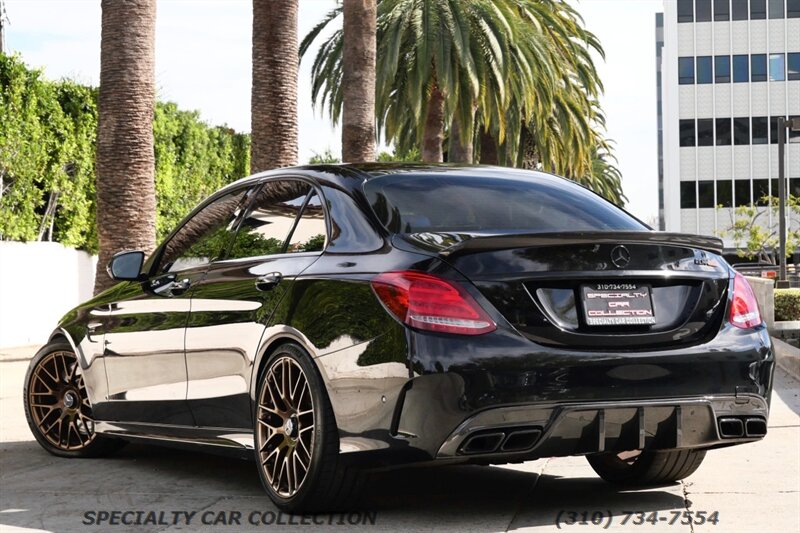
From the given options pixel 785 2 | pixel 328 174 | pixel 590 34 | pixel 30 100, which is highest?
pixel 785 2

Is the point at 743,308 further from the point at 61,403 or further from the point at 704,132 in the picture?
the point at 704,132

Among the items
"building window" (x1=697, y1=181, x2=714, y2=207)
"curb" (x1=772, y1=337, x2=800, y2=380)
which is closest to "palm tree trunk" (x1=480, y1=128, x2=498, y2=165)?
"curb" (x1=772, y1=337, x2=800, y2=380)

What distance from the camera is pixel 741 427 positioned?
585 cm

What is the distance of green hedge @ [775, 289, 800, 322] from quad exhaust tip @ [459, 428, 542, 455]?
19.5 meters

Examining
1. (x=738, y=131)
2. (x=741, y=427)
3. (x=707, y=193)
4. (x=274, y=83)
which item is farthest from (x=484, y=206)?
(x=738, y=131)

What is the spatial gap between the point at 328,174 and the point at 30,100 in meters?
15.6

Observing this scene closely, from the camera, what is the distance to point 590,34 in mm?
38969

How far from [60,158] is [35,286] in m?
2.11

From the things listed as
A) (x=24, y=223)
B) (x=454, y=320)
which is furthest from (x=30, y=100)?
(x=454, y=320)

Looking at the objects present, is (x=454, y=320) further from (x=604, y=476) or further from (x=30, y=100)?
(x=30, y=100)

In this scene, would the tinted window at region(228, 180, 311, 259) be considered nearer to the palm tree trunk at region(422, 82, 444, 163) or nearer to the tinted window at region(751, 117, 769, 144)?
the palm tree trunk at region(422, 82, 444, 163)

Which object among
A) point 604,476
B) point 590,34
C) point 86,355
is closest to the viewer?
point 604,476

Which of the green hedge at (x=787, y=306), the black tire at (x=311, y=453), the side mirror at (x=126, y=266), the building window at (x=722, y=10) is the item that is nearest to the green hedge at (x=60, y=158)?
the green hedge at (x=787, y=306)

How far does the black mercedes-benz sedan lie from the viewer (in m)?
5.41
